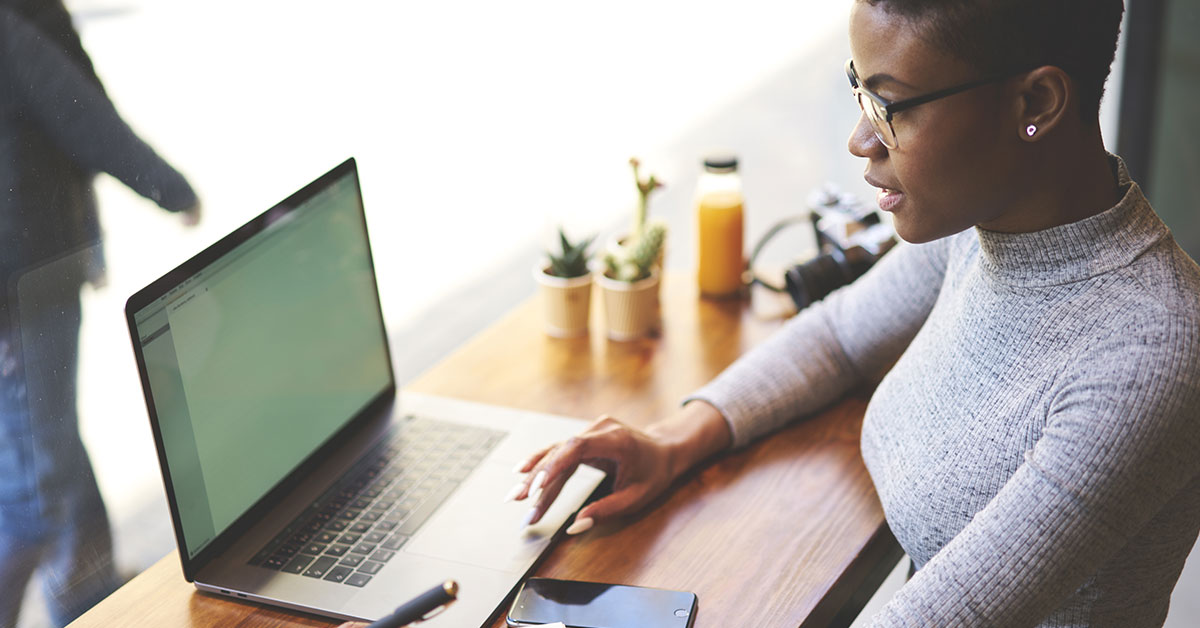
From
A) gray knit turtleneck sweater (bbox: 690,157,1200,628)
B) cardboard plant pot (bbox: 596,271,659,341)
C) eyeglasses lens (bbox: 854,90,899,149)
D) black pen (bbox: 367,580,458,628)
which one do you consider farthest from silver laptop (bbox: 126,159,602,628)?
eyeglasses lens (bbox: 854,90,899,149)

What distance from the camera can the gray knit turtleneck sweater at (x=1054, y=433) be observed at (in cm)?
80

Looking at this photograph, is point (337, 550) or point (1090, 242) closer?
point (1090, 242)

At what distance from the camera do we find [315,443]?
1172mm

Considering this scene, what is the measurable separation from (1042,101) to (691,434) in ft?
1.77

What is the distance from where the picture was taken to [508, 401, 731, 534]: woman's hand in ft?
3.59

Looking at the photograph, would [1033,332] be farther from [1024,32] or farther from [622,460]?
[622,460]

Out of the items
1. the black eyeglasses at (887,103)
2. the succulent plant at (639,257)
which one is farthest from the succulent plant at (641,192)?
the black eyeglasses at (887,103)

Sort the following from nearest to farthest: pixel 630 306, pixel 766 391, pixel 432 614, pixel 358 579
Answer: pixel 432 614
pixel 358 579
pixel 766 391
pixel 630 306

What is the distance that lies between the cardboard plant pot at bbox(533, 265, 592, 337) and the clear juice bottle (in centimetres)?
20

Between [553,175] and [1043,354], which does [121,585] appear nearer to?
[1043,354]

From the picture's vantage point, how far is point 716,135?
10.4 feet

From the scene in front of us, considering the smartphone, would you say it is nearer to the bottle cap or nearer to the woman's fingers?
the woman's fingers

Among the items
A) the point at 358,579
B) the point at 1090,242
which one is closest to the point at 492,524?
the point at 358,579

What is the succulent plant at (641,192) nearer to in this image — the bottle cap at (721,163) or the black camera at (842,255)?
the bottle cap at (721,163)
